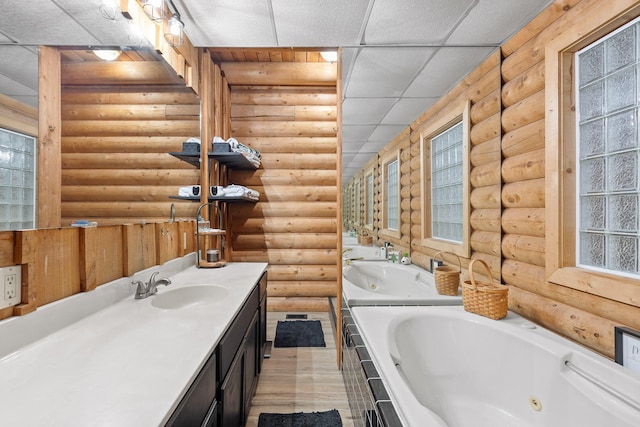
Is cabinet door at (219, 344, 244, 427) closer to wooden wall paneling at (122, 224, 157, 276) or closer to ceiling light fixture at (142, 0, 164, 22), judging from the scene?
wooden wall paneling at (122, 224, 157, 276)

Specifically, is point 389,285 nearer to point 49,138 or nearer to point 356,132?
point 356,132

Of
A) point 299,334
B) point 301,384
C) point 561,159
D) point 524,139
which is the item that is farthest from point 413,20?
point 299,334

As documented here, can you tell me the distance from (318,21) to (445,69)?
1103mm

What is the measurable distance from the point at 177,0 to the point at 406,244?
3.10m

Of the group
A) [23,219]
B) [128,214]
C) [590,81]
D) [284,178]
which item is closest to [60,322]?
[23,219]

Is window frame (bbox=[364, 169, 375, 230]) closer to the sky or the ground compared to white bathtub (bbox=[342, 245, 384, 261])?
closer to the sky

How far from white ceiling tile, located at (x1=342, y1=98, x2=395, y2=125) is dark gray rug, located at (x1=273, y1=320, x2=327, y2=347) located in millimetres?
2259

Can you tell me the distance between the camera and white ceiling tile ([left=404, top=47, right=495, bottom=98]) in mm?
1975

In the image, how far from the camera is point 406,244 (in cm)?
341

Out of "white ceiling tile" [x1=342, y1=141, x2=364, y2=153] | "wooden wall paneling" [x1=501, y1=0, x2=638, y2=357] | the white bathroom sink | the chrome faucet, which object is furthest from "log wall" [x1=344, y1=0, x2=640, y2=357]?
the chrome faucet

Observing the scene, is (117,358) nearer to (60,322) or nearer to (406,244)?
(60,322)

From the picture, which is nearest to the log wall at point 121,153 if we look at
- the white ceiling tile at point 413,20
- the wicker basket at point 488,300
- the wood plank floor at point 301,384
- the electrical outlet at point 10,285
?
the electrical outlet at point 10,285

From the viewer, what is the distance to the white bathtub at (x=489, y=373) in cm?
108

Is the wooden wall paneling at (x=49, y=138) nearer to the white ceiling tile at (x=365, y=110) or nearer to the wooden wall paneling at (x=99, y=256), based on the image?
the wooden wall paneling at (x=99, y=256)
